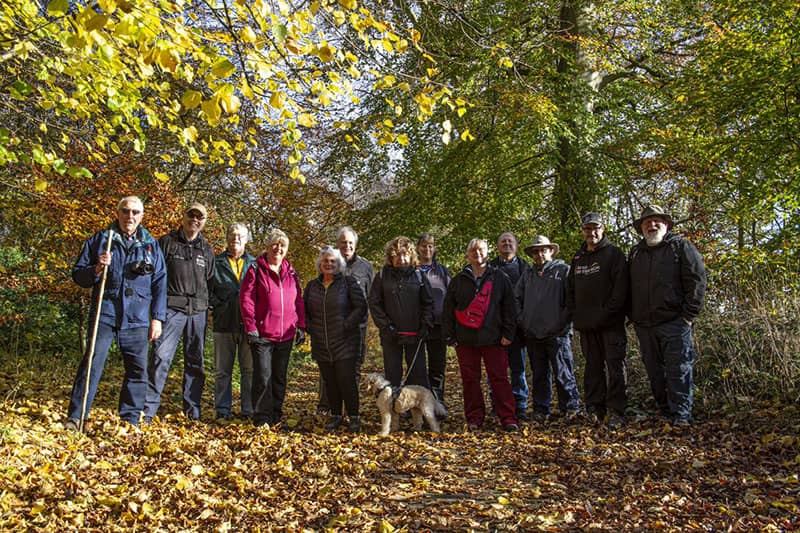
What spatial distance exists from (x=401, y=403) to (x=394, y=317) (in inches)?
37.6

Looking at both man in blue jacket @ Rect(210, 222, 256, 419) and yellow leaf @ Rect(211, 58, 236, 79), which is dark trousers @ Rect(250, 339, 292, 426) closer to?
man in blue jacket @ Rect(210, 222, 256, 419)

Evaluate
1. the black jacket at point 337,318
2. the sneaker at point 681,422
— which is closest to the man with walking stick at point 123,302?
the black jacket at point 337,318

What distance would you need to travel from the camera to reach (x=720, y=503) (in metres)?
3.78

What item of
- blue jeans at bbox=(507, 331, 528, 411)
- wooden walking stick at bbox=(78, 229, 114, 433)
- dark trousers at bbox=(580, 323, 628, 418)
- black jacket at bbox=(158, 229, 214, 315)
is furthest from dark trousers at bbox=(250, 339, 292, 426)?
dark trousers at bbox=(580, 323, 628, 418)

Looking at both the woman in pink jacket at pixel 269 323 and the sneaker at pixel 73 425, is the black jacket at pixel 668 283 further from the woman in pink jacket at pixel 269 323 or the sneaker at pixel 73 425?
the sneaker at pixel 73 425

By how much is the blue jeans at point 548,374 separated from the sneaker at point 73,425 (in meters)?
4.59

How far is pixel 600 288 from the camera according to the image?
604cm

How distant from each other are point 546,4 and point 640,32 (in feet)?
6.09

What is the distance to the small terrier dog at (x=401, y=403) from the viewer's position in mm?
5688

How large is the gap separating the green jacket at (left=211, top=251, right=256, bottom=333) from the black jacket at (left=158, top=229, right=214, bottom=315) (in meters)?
0.21

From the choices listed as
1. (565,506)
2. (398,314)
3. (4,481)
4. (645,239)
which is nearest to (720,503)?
(565,506)

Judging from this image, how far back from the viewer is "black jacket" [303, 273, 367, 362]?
236 inches

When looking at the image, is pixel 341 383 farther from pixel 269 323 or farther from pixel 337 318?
pixel 269 323

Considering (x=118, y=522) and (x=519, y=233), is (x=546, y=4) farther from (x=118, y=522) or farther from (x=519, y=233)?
(x=118, y=522)
